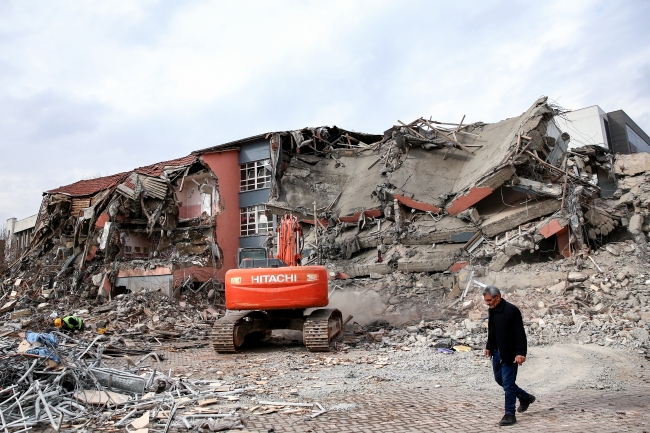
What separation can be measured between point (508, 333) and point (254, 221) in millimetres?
23251

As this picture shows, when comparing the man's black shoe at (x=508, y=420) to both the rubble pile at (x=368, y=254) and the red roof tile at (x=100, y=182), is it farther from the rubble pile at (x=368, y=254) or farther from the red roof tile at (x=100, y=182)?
the red roof tile at (x=100, y=182)

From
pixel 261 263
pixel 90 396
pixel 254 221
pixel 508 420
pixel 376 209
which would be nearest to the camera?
pixel 508 420

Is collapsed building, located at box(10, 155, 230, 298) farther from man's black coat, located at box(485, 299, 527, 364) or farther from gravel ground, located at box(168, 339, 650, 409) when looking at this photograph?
man's black coat, located at box(485, 299, 527, 364)

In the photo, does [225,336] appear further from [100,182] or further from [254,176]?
[254,176]

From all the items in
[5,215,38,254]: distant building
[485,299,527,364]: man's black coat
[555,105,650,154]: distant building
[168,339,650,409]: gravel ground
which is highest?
[555,105,650,154]: distant building

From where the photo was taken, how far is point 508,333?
464cm

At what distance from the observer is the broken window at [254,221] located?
88.0 feet

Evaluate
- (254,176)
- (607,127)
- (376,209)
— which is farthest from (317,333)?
(607,127)

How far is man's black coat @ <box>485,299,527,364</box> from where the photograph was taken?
182 inches

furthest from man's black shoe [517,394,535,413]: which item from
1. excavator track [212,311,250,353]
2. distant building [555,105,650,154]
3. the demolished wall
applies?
distant building [555,105,650,154]

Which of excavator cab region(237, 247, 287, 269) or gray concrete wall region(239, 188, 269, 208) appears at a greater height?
gray concrete wall region(239, 188, 269, 208)

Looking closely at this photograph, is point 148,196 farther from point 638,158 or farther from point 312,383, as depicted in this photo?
point 638,158

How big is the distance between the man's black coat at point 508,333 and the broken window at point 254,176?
22.6m

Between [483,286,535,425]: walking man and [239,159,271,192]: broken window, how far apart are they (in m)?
22.6
